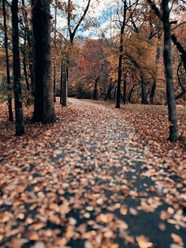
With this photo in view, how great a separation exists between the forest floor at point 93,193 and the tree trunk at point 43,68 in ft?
10.1

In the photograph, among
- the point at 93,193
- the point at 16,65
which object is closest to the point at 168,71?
the point at 93,193

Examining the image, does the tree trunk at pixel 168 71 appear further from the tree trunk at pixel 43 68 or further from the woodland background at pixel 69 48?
the tree trunk at pixel 43 68

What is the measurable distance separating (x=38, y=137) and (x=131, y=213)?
567cm

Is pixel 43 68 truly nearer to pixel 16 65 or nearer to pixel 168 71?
pixel 16 65

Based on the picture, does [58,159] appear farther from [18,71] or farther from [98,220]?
[18,71]

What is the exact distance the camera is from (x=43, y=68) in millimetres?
10086

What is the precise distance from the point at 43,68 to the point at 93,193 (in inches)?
307

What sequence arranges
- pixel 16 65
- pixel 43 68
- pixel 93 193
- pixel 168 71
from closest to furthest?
1. pixel 93 193
2. pixel 168 71
3. pixel 16 65
4. pixel 43 68

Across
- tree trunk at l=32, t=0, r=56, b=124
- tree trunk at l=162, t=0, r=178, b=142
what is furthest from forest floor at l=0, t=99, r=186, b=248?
tree trunk at l=32, t=0, r=56, b=124

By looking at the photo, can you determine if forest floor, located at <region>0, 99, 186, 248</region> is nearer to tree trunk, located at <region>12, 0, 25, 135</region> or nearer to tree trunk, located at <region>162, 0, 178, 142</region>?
tree trunk, located at <region>162, 0, 178, 142</region>

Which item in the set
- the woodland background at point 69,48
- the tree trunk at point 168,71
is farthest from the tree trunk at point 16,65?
the tree trunk at point 168,71

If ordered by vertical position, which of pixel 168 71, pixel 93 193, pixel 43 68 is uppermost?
pixel 43 68

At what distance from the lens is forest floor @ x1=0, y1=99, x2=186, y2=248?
297 centimetres

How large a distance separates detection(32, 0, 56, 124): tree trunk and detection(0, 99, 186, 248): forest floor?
122 inches
